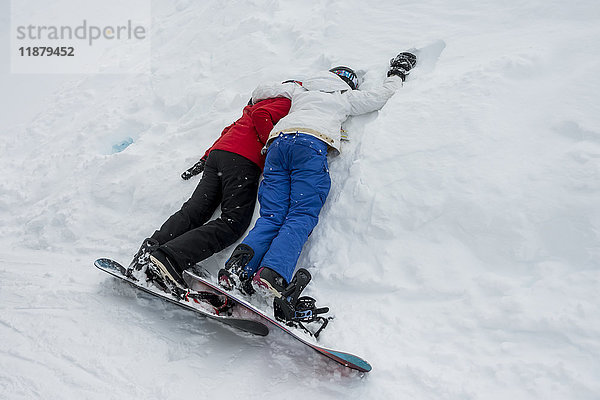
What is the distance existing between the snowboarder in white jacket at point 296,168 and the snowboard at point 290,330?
0.12 m

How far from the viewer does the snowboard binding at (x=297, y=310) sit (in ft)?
8.09

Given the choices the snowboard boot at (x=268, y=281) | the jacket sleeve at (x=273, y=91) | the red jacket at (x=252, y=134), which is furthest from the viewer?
the jacket sleeve at (x=273, y=91)

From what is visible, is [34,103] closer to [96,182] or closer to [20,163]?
[20,163]

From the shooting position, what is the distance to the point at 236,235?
128 inches

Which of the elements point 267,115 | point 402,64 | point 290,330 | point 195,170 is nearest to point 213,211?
point 195,170

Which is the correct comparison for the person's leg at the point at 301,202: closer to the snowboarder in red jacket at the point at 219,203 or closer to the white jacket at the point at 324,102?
the white jacket at the point at 324,102

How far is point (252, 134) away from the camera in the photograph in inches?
142

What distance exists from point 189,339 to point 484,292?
189 centimetres

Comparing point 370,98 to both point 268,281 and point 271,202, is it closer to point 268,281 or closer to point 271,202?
point 271,202

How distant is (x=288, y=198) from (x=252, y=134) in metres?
0.77

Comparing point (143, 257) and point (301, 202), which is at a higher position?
point (301, 202)

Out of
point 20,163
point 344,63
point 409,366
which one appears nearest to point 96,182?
point 20,163

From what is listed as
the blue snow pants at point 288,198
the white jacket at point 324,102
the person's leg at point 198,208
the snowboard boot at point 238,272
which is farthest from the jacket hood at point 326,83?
the snowboard boot at point 238,272

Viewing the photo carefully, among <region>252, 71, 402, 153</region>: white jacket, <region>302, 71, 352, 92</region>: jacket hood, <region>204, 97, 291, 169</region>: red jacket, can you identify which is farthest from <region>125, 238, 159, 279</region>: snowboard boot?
<region>302, 71, 352, 92</region>: jacket hood
